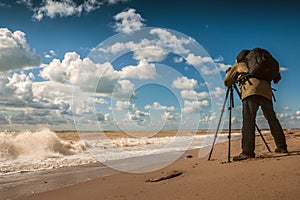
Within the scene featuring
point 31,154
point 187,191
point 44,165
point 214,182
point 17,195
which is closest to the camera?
point 187,191

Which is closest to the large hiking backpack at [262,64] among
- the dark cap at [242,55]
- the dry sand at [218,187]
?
the dark cap at [242,55]

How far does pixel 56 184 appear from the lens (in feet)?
21.9

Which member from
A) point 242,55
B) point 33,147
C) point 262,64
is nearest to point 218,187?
point 262,64

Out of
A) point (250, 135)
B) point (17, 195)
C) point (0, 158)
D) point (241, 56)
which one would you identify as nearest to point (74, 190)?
point (17, 195)

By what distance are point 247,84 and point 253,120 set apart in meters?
0.90

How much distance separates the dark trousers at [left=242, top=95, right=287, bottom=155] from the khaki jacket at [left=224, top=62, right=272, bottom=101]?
4.8 inches

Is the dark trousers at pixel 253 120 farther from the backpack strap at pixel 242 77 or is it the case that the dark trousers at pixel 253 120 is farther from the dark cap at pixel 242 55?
the dark cap at pixel 242 55

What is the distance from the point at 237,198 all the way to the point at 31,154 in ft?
42.1

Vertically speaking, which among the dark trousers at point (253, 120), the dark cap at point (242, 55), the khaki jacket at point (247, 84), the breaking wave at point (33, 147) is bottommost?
the breaking wave at point (33, 147)

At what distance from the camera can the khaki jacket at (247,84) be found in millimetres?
6906

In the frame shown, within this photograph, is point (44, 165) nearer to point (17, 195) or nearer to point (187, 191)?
point (17, 195)

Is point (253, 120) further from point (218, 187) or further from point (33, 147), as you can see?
point (33, 147)

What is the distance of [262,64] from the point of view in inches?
266

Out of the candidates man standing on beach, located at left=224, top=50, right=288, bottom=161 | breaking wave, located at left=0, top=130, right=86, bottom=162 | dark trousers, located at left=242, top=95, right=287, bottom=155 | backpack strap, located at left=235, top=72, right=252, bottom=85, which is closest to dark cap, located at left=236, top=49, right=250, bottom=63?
man standing on beach, located at left=224, top=50, right=288, bottom=161
